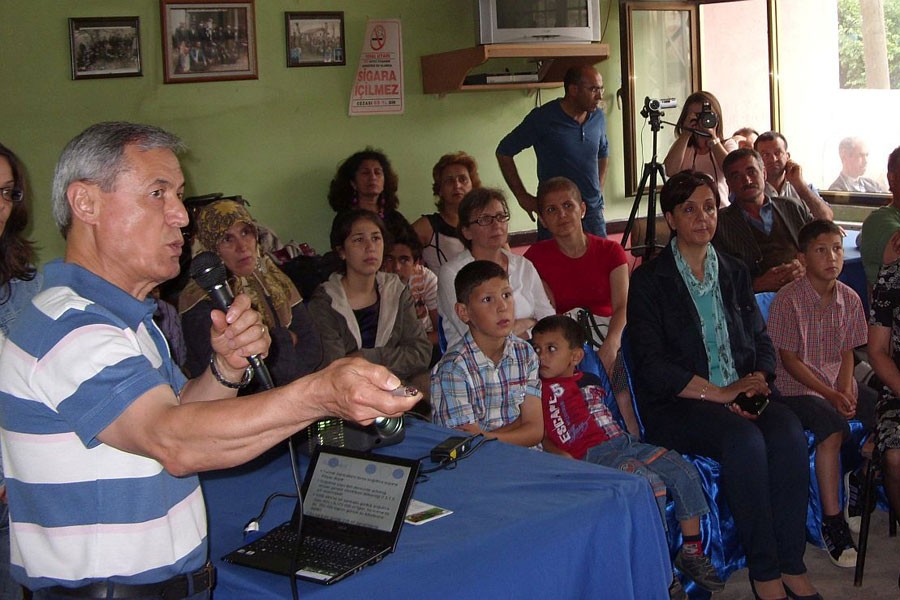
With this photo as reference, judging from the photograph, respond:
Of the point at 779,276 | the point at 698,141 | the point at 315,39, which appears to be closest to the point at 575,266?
the point at 779,276

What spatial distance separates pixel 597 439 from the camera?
3021 millimetres

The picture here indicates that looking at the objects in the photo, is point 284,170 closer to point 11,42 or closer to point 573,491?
point 11,42

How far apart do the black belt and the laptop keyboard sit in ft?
0.81

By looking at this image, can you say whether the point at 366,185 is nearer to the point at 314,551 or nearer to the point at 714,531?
the point at 714,531

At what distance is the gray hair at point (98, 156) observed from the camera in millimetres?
1372

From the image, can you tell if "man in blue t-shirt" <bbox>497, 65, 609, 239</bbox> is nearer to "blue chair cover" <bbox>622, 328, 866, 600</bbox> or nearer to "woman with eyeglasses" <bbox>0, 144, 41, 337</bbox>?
"blue chair cover" <bbox>622, 328, 866, 600</bbox>

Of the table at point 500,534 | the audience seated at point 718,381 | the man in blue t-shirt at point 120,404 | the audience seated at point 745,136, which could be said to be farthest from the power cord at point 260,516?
the audience seated at point 745,136

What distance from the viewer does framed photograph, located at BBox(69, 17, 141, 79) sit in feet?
14.6

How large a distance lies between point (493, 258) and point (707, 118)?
2.00 meters

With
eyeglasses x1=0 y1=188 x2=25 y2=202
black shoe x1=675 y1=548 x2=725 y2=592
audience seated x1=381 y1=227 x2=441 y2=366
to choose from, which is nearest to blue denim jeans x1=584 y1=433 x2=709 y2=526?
black shoe x1=675 y1=548 x2=725 y2=592

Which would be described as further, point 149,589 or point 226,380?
point 226,380

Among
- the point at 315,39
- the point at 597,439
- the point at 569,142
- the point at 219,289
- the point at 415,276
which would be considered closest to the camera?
the point at 219,289

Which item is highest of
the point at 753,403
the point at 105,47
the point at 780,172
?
the point at 105,47

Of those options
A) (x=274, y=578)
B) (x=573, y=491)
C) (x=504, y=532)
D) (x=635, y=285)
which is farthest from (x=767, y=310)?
(x=274, y=578)
